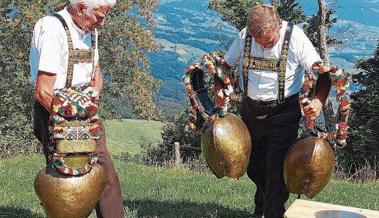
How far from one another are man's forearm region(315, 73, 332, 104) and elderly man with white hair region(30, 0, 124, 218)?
5.52 ft

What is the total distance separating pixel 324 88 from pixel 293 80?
0.46 meters

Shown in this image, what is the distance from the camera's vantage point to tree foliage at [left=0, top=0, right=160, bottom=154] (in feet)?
94.2

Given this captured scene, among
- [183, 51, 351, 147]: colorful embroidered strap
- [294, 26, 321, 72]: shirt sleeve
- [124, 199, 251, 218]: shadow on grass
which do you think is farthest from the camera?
[124, 199, 251, 218]: shadow on grass

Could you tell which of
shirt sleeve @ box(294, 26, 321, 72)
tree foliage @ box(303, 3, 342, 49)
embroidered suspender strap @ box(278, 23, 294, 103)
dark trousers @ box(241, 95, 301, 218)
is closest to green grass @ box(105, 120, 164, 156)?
tree foliage @ box(303, 3, 342, 49)

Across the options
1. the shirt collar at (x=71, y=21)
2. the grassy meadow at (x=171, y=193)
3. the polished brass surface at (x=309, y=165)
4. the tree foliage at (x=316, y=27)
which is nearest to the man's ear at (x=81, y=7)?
the shirt collar at (x=71, y=21)

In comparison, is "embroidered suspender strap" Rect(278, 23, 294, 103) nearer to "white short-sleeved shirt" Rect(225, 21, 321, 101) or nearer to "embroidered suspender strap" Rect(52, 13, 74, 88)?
"white short-sleeved shirt" Rect(225, 21, 321, 101)

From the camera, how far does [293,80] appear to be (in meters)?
5.20

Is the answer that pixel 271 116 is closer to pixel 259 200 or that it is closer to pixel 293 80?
pixel 293 80

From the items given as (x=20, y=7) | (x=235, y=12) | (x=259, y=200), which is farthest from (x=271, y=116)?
(x=235, y=12)

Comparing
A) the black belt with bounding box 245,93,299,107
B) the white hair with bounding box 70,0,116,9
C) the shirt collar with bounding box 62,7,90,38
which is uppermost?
the white hair with bounding box 70,0,116,9

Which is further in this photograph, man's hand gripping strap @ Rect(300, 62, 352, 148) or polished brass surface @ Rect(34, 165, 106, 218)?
man's hand gripping strap @ Rect(300, 62, 352, 148)

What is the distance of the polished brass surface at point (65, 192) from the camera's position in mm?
3572

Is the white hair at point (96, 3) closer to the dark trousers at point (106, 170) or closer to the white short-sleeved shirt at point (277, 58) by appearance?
the dark trousers at point (106, 170)

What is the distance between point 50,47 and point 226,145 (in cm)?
141
